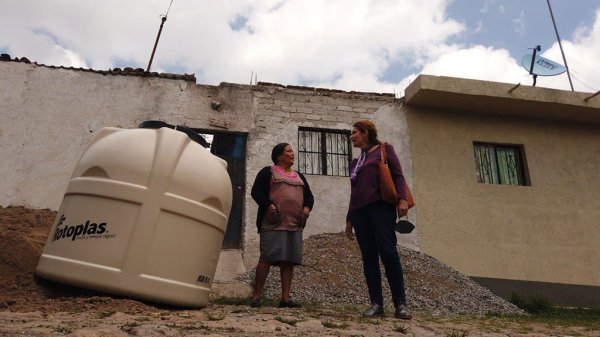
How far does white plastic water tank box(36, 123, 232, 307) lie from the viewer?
3.14 m

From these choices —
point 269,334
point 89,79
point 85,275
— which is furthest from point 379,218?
point 89,79

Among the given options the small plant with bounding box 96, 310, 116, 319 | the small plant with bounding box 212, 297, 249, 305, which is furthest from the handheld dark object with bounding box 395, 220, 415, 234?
the small plant with bounding box 96, 310, 116, 319

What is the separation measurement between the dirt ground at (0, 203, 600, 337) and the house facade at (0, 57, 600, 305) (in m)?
4.11

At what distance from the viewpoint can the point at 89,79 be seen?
27.5ft

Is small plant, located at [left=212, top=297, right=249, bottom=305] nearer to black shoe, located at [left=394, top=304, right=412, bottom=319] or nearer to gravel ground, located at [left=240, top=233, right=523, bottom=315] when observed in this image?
gravel ground, located at [left=240, top=233, right=523, bottom=315]

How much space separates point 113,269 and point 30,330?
88cm

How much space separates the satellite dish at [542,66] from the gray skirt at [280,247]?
8494mm

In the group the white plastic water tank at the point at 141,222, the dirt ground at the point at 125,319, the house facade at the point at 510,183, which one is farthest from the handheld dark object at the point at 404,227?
the white plastic water tank at the point at 141,222

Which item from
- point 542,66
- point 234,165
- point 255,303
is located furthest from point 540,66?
point 255,303

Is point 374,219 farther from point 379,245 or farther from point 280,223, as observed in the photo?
point 280,223

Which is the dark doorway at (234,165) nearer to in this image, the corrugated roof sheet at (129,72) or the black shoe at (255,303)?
the corrugated roof sheet at (129,72)

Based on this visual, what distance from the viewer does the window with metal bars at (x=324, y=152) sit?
865 cm

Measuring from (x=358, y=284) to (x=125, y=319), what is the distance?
3.99m

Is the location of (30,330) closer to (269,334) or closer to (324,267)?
(269,334)
